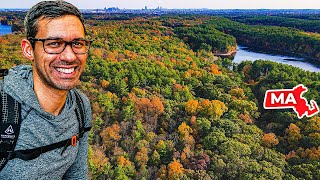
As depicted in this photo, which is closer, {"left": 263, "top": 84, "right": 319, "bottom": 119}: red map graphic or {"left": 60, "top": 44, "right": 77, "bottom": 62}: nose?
{"left": 60, "top": 44, "right": 77, "bottom": 62}: nose

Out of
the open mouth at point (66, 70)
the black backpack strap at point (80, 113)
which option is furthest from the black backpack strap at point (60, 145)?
the open mouth at point (66, 70)

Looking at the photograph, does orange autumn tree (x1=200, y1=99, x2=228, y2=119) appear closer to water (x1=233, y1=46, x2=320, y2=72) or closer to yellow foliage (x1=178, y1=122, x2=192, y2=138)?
yellow foliage (x1=178, y1=122, x2=192, y2=138)

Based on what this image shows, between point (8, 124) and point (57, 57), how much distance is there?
1.53ft

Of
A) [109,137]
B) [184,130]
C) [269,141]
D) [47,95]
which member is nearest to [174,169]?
[184,130]

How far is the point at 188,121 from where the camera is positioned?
28.1 m

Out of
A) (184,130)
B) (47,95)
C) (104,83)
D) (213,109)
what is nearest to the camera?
(47,95)

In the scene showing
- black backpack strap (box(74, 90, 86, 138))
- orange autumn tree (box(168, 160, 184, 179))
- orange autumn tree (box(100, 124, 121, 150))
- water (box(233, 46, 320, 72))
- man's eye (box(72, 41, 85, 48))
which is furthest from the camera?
water (box(233, 46, 320, 72))

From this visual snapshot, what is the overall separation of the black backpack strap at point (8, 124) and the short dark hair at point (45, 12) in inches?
16.0

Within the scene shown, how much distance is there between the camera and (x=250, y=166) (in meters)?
21.5

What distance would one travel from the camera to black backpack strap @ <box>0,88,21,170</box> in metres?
1.80

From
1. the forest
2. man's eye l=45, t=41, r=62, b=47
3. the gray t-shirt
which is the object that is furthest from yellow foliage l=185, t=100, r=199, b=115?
man's eye l=45, t=41, r=62, b=47

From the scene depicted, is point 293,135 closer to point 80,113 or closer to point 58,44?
point 80,113

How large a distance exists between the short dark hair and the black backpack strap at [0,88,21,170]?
41 centimetres

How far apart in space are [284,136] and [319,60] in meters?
37.4
